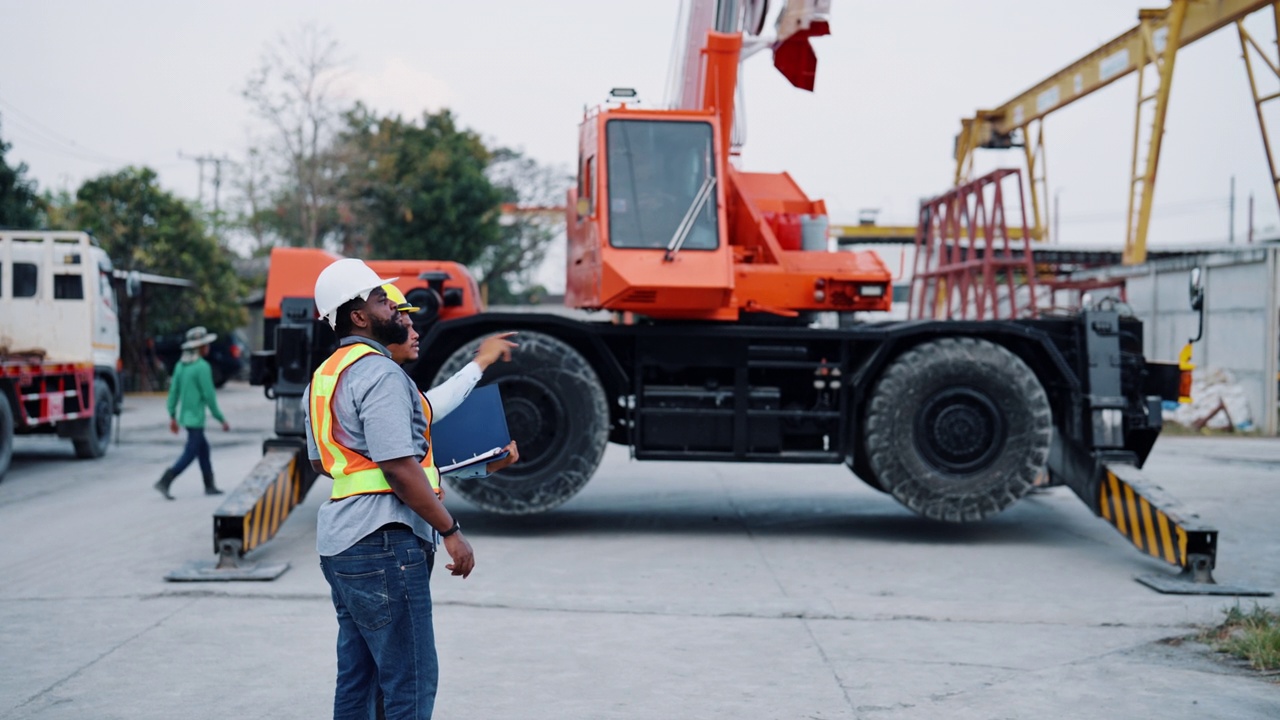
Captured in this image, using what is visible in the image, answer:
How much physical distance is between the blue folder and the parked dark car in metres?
29.5

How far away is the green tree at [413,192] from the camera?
4009 centimetres

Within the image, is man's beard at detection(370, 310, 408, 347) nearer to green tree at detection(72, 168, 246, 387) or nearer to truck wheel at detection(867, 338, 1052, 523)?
truck wheel at detection(867, 338, 1052, 523)

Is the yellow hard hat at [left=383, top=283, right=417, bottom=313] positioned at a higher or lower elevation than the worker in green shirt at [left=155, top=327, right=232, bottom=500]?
higher

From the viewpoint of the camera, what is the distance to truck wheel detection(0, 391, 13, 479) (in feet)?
44.0

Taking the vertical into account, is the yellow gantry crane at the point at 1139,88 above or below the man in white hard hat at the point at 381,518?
above

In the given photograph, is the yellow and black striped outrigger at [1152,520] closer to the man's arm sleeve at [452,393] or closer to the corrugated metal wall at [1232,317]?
the man's arm sleeve at [452,393]

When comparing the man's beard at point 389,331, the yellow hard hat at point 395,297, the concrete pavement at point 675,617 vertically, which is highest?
the yellow hard hat at point 395,297

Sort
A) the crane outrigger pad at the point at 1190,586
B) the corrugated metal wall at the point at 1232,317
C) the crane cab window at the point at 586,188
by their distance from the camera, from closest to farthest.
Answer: the crane outrigger pad at the point at 1190,586 < the crane cab window at the point at 586,188 < the corrugated metal wall at the point at 1232,317

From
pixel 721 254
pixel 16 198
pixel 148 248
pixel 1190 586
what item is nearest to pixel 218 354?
pixel 148 248

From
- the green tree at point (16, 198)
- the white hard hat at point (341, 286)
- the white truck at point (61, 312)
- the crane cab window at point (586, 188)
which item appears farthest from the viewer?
the green tree at point (16, 198)

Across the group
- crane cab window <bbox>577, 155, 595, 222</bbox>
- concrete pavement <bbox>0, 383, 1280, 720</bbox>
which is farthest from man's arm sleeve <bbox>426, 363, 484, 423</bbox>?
crane cab window <bbox>577, 155, 595, 222</bbox>

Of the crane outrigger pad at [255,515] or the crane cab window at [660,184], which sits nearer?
the crane outrigger pad at [255,515]

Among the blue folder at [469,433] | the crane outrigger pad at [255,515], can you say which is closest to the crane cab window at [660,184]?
the crane outrigger pad at [255,515]

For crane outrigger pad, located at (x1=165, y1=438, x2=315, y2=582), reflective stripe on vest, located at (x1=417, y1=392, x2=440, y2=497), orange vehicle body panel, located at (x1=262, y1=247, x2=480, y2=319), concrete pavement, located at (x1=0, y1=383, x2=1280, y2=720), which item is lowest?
concrete pavement, located at (x1=0, y1=383, x2=1280, y2=720)
